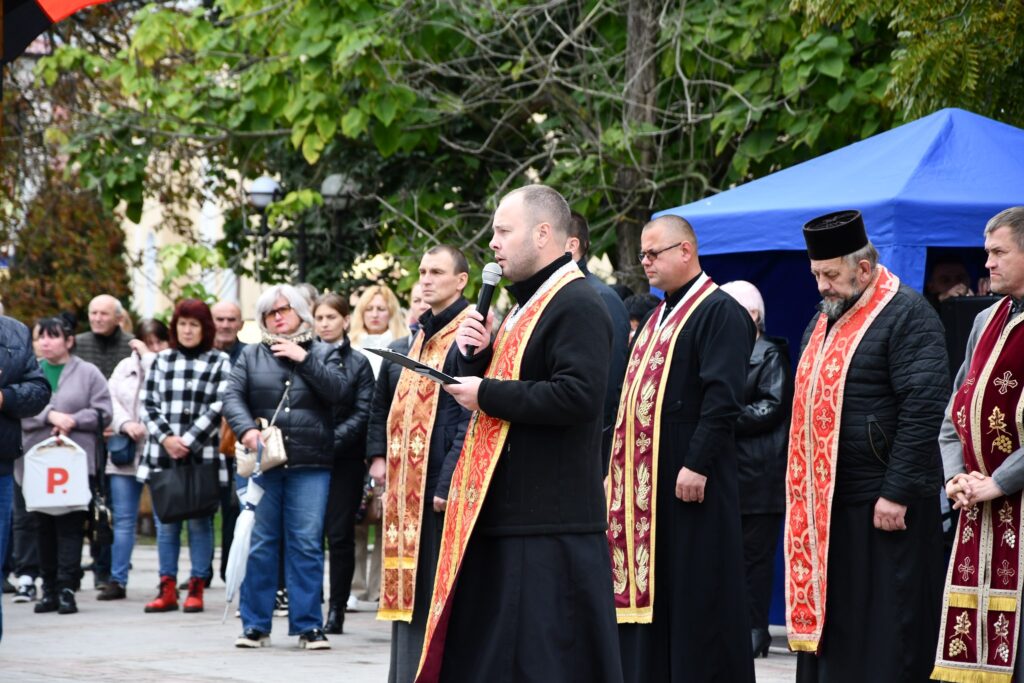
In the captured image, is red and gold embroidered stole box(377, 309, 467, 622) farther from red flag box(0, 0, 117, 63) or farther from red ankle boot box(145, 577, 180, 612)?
red ankle boot box(145, 577, 180, 612)

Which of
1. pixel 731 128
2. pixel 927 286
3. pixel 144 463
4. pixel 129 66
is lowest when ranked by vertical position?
pixel 144 463

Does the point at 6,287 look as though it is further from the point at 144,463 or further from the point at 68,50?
the point at 144,463

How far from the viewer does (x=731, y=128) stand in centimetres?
1264

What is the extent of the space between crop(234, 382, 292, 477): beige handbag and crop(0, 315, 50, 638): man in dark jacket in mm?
1137

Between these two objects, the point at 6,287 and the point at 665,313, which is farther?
the point at 6,287

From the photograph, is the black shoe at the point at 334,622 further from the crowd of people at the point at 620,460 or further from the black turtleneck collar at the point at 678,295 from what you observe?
the black turtleneck collar at the point at 678,295

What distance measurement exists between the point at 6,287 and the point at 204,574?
13.6 m

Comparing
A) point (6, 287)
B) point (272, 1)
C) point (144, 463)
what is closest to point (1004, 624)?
point (144, 463)

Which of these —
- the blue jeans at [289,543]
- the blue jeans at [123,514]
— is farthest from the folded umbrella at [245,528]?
the blue jeans at [123,514]

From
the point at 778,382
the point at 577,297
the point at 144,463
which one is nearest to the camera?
the point at 577,297

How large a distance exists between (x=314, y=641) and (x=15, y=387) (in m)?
2.24

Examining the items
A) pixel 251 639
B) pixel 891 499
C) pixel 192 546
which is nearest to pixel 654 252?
pixel 891 499

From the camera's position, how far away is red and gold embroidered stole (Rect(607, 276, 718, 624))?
23.5 ft

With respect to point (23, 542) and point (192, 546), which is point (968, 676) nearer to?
point (192, 546)
